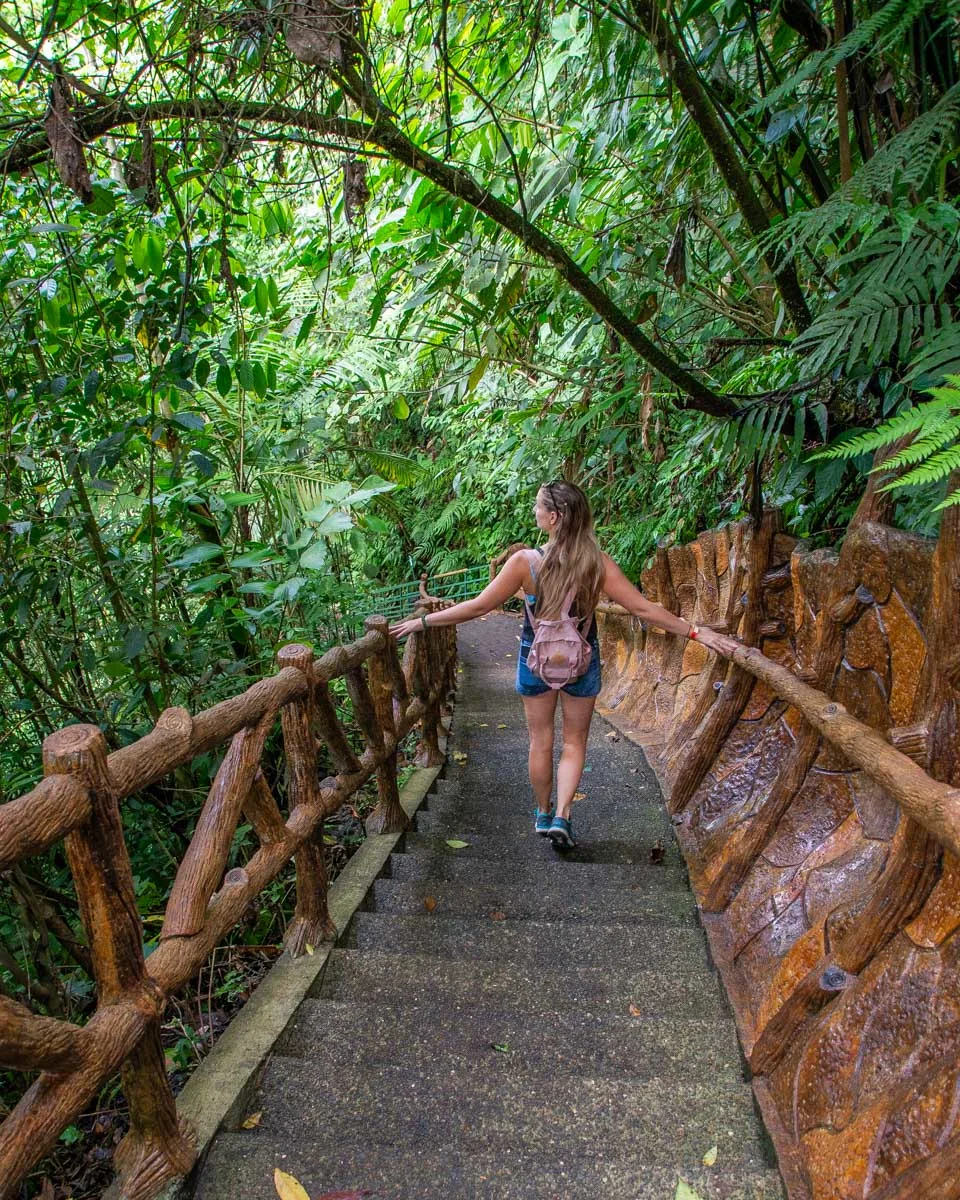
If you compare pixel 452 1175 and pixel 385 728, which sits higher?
pixel 385 728

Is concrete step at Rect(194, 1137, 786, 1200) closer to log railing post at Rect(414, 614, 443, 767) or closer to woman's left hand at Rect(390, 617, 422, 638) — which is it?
woman's left hand at Rect(390, 617, 422, 638)

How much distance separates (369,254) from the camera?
3.35 metres

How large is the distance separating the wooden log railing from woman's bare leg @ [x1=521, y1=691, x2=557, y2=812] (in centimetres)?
112

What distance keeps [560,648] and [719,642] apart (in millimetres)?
627

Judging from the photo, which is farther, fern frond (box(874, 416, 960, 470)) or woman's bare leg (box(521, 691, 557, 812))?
woman's bare leg (box(521, 691, 557, 812))

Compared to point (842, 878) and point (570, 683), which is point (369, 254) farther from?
point (842, 878)

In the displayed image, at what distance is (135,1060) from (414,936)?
49.7 inches

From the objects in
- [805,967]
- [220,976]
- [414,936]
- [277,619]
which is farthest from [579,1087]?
[277,619]

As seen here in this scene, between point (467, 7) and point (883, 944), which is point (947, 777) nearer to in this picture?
point (883, 944)

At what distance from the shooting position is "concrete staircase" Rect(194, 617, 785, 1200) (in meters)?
1.64

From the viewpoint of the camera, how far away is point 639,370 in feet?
12.6

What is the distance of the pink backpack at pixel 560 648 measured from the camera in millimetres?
3180

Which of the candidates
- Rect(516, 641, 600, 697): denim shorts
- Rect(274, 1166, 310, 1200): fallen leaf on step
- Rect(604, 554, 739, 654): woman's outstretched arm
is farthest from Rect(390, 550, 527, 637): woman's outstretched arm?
Rect(274, 1166, 310, 1200): fallen leaf on step

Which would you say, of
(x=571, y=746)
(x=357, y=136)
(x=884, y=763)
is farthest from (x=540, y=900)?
(x=357, y=136)
